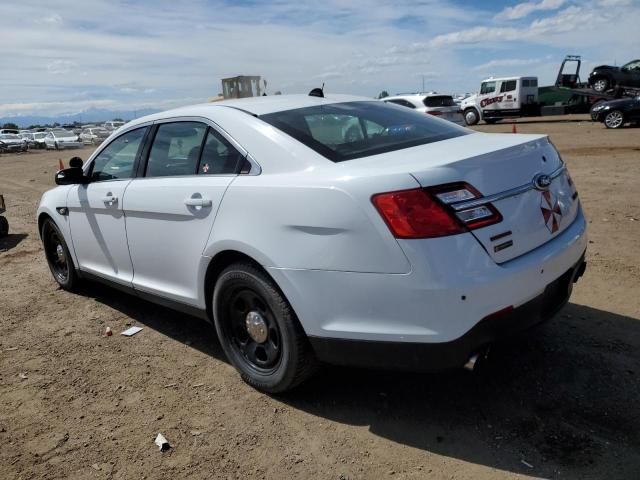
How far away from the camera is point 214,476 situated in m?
2.48

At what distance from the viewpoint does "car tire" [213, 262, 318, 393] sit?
2752 mm

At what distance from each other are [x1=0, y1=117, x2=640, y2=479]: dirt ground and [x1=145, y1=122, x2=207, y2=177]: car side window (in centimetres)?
128

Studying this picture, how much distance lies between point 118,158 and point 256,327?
199 centimetres

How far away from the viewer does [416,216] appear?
229 centimetres

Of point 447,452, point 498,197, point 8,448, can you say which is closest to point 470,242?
point 498,197

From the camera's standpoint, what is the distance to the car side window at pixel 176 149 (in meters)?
3.40

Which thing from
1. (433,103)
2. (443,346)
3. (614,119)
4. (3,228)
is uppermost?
(433,103)

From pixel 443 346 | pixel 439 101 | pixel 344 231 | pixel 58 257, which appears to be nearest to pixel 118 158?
pixel 58 257

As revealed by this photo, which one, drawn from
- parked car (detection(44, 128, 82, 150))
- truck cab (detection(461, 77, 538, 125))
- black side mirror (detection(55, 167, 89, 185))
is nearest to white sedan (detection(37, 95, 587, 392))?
black side mirror (detection(55, 167, 89, 185))

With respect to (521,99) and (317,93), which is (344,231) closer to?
(317,93)

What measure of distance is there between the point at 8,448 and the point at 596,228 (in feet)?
18.7

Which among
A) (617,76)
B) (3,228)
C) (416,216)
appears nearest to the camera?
(416,216)

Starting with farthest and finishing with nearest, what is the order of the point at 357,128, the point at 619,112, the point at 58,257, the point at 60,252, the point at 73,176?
the point at 619,112 → the point at 58,257 → the point at 60,252 → the point at 73,176 → the point at 357,128

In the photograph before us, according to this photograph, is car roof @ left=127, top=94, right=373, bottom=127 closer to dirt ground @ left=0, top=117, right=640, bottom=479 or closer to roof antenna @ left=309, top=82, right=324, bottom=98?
roof antenna @ left=309, top=82, right=324, bottom=98
